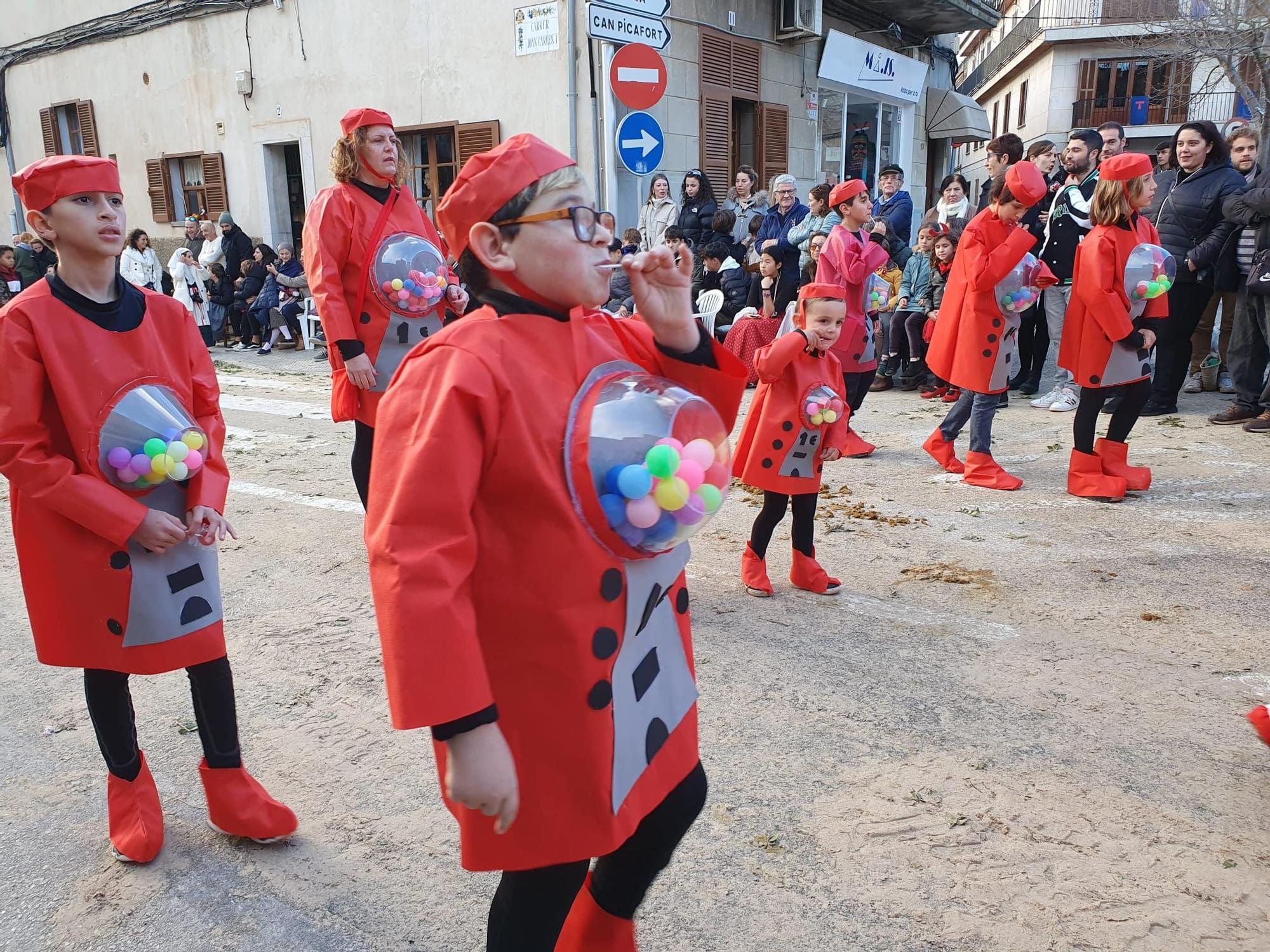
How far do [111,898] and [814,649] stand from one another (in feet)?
8.55

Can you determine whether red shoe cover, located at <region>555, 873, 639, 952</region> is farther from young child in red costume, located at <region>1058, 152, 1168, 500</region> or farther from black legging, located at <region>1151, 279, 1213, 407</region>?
black legging, located at <region>1151, 279, 1213, 407</region>

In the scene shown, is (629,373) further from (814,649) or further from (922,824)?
(814,649)

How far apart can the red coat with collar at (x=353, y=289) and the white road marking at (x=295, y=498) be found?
75.6 inches

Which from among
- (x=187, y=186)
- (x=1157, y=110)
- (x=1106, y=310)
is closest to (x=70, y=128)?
(x=187, y=186)

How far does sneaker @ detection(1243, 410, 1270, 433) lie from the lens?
292 inches

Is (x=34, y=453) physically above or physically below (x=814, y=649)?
above

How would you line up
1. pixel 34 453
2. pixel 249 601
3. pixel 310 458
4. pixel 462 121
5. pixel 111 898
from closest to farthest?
1. pixel 34 453
2. pixel 111 898
3. pixel 249 601
4. pixel 310 458
5. pixel 462 121

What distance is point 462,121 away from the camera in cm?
1434

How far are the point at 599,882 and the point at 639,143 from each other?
24.5 ft

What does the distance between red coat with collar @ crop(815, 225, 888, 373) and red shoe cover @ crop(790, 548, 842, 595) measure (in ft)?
8.36

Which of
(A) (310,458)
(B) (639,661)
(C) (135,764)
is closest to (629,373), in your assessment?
(B) (639,661)

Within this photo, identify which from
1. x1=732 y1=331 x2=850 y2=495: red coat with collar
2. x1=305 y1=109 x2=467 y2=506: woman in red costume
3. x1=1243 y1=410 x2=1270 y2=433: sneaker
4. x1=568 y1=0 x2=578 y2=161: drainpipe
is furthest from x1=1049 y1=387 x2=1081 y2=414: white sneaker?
x1=568 y1=0 x2=578 y2=161: drainpipe

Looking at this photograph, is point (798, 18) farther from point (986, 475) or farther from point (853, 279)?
point (986, 475)

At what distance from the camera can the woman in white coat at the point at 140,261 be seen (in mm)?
15531
